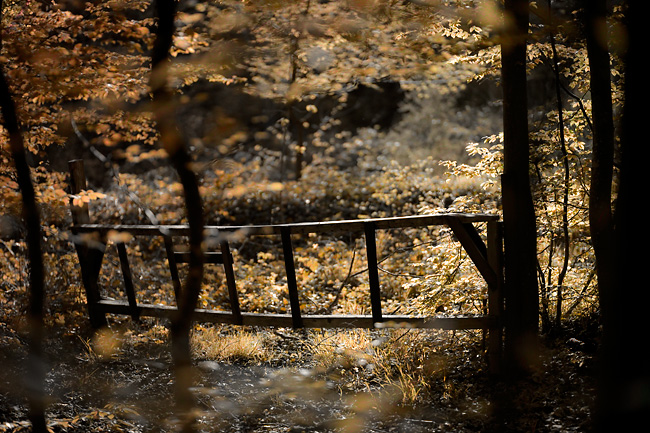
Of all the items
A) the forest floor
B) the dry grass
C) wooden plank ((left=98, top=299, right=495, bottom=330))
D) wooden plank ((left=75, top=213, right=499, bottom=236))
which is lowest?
the forest floor

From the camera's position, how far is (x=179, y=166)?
236 centimetres

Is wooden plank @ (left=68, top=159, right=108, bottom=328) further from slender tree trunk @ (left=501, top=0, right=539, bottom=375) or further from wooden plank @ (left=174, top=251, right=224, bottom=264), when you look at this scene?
slender tree trunk @ (left=501, top=0, right=539, bottom=375)

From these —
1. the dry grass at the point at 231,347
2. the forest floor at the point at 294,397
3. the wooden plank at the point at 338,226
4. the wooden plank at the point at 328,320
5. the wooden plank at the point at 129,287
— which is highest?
the wooden plank at the point at 338,226

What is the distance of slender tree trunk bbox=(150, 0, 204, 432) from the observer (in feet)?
7.72

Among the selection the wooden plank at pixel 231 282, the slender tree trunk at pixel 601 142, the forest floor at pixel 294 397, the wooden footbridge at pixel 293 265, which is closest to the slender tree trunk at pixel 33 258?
the forest floor at pixel 294 397

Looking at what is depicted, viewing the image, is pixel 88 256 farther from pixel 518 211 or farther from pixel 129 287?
pixel 518 211

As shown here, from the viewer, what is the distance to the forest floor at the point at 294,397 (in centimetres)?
456

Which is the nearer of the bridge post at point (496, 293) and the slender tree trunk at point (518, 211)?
the slender tree trunk at point (518, 211)

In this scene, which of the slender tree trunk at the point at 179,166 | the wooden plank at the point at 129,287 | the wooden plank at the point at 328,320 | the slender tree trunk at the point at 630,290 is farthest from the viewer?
the wooden plank at the point at 129,287

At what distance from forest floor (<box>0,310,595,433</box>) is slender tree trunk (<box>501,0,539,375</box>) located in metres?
0.30

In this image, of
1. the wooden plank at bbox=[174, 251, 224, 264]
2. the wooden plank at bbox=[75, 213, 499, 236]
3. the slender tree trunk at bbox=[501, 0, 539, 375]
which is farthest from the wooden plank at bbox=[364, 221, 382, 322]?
the wooden plank at bbox=[174, 251, 224, 264]

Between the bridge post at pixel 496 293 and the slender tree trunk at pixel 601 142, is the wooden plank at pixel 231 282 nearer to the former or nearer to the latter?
the bridge post at pixel 496 293

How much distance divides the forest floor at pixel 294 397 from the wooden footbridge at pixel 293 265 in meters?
0.47

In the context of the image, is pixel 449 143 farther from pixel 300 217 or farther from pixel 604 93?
pixel 604 93
